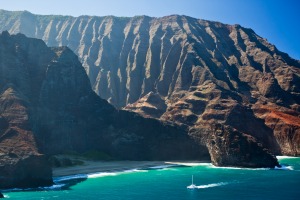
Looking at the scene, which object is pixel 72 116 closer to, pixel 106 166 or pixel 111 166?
pixel 106 166

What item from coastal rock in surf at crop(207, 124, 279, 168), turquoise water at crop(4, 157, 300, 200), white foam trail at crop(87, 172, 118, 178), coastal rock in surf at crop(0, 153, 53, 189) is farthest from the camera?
coastal rock in surf at crop(207, 124, 279, 168)

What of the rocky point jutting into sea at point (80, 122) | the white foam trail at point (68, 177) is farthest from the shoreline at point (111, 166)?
the rocky point jutting into sea at point (80, 122)

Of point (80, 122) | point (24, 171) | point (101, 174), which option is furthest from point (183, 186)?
point (80, 122)

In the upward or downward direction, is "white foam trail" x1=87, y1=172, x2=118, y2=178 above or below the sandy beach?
below

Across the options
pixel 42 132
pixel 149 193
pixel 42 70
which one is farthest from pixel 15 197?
pixel 42 70

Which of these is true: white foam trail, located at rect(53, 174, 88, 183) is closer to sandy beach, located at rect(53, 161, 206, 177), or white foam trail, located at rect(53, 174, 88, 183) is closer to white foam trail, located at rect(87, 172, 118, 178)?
white foam trail, located at rect(87, 172, 118, 178)

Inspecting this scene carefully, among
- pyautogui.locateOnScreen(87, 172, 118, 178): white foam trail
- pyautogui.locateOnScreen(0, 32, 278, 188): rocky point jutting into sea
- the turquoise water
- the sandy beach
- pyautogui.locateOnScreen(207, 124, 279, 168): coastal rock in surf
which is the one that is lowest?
the turquoise water

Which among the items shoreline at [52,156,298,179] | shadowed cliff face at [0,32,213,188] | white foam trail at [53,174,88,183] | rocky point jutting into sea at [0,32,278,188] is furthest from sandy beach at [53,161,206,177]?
rocky point jutting into sea at [0,32,278,188]
